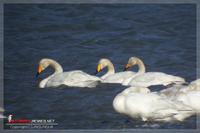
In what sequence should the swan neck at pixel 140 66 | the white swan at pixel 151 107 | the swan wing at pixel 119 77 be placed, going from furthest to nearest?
the swan neck at pixel 140 66 → the swan wing at pixel 119 77 → the white swan at pixel 151 107

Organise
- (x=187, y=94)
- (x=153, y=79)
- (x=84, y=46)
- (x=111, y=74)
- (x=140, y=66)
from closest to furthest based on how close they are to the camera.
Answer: (x=187, y=94), (x=153, y=79), (x=111, y=74), (x=140, y=66), (x=84, y=46)

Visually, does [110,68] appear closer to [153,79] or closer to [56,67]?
[56,67]

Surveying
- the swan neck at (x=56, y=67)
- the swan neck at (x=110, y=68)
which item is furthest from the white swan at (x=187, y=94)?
the swan neck at (x=56, y=67)

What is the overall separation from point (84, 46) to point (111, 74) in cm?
105

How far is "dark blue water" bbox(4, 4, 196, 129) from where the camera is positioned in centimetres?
787

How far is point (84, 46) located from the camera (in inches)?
394

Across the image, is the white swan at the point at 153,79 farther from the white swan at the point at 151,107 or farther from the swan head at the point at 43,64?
the white swan at the point at 151,107

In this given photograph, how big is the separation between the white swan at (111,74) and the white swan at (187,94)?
3.44 feet

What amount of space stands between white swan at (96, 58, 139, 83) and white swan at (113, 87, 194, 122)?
152 centimetres

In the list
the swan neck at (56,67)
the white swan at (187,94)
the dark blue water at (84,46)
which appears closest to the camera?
the white swan at (187,94)

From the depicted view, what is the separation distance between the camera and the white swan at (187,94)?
7.24m

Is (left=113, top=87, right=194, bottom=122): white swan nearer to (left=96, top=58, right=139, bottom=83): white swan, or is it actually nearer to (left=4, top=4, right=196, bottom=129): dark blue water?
(left=4, top=4, right=196, bottom=129): dark blue water

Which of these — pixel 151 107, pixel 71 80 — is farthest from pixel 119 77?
pixel 151 107

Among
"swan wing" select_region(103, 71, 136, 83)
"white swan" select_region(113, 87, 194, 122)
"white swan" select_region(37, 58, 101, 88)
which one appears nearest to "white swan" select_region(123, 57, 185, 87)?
"swan wing" select_region(103, 71, 136, 83)
